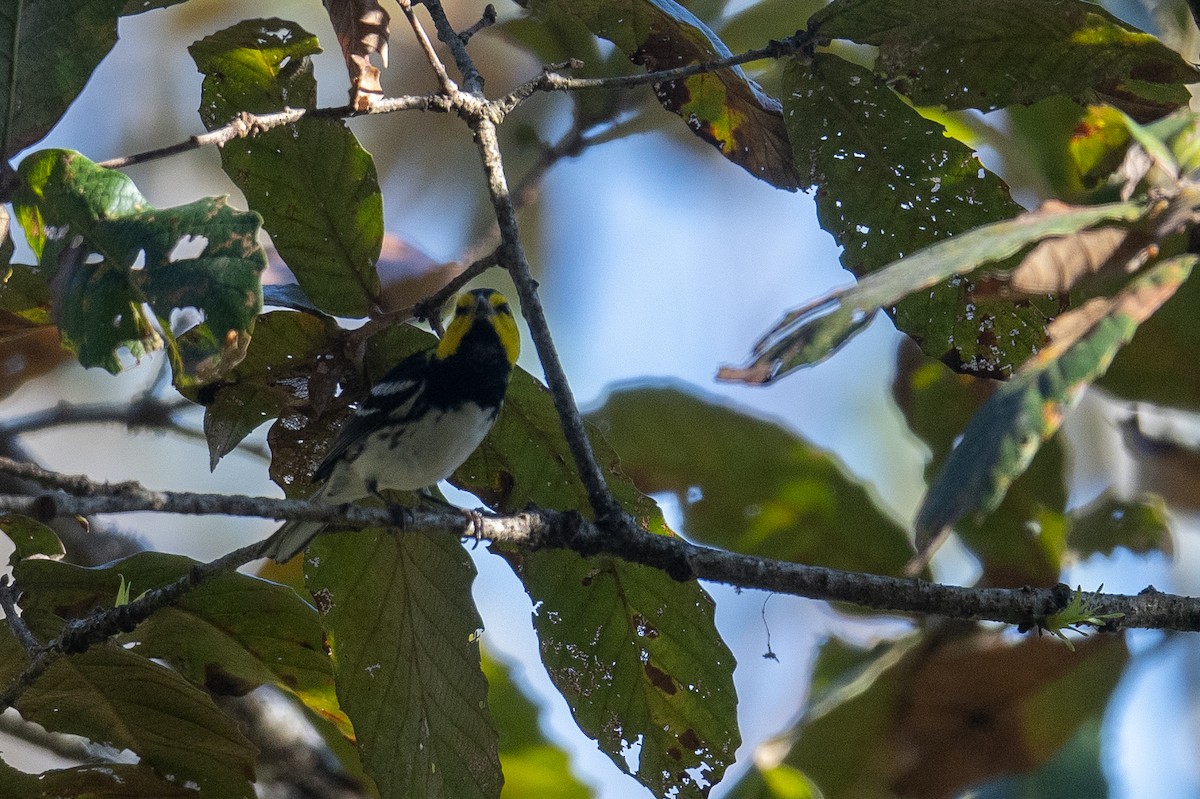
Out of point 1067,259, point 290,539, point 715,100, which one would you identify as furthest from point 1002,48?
point 290,539

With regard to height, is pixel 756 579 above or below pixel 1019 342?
below

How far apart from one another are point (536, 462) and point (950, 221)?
2.99 feet

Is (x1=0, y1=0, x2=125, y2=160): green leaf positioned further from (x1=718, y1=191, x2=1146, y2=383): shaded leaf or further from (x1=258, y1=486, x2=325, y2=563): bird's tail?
(x1=718, y1=191, x2=1146, y2=383): shaded leaf

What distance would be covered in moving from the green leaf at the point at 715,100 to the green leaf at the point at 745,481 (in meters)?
0.65

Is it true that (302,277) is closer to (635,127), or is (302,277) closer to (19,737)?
(19,737)

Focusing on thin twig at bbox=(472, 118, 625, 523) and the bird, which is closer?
thin twig at bbox=(472, 118, 625, 523)

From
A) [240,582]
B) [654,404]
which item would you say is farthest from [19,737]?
[654,404]

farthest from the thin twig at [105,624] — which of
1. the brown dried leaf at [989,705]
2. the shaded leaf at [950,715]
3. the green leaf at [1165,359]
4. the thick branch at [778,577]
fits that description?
the green leaf at [1165,359]

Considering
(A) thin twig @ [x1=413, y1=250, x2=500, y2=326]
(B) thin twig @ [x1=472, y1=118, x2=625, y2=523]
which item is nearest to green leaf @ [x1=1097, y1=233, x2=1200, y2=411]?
(B) thin twig @ [x1=472, y1=118, x2=625, y2=523]

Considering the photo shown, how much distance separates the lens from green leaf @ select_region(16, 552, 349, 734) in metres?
1.92

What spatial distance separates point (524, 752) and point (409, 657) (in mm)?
998

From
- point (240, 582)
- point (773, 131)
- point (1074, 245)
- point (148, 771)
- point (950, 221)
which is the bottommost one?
point (148, 771)

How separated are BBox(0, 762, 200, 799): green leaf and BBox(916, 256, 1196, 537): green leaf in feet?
5.26

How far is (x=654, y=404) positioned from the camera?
9.02ft
